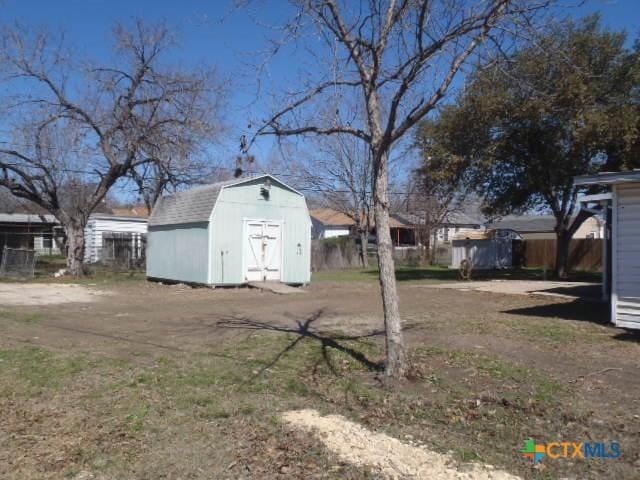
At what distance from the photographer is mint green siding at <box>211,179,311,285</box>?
18203 mm

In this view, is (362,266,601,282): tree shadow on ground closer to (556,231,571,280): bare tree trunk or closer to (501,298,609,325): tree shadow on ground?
(556,231,571,280): bare tree trunk

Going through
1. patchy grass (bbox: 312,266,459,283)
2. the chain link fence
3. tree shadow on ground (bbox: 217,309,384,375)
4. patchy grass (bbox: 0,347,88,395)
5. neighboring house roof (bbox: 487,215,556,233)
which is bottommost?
patchy grass (bbox: 0,347,88,395)

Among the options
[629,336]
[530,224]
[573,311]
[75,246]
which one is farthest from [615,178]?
[530,224]

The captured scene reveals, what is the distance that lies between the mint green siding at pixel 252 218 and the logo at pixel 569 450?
1466cm

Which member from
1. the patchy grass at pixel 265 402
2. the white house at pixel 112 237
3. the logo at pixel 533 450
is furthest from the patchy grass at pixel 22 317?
the white house at pixel 112 237

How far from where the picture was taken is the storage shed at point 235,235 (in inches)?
717

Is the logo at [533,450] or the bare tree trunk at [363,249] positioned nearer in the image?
the logo at [533,450]

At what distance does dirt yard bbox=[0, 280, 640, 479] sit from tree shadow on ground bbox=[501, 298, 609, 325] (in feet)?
1.14

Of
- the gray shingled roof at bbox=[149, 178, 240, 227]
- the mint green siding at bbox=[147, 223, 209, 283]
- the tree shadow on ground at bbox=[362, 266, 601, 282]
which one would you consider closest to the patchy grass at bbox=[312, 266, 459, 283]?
the tree shadow on ground at bbox=[362, 266, 601, 282]

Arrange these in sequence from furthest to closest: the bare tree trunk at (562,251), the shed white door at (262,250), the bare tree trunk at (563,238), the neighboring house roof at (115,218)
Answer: the neighboring house roof at (115,218)
the bare tree trunk at (562,251)
the bare tree trunk at (563,238)
the shed white door at (262,250)

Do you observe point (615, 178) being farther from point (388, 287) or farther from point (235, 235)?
point (235, 235)

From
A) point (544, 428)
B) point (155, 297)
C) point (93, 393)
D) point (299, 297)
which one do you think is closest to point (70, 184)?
point (155, 297)

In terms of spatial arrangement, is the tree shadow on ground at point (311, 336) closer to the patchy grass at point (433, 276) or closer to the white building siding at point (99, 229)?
the patchy grass at point (433, 276)

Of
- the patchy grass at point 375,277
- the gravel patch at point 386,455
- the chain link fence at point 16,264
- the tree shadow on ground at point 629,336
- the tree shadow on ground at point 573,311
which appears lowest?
the gravel patch at point 386,455
